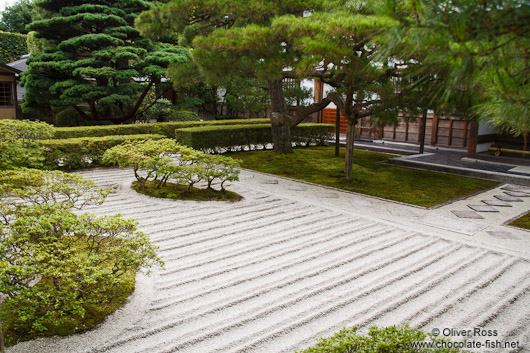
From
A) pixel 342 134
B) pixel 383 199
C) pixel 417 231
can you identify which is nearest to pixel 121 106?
pixel 342 134

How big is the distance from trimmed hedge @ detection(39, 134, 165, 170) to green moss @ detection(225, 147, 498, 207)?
141 inches

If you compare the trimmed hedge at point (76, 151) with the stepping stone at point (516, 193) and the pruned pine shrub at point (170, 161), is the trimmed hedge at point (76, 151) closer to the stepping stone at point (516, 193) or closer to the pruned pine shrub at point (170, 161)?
the pruned pine shrub at point (170, 161)

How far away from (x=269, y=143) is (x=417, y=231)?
8218 mm

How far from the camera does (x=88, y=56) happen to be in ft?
47.0

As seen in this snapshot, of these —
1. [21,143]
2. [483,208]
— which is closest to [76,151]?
[21,143]

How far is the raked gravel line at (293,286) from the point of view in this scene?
3.11 m

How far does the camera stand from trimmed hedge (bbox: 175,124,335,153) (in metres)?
11.5

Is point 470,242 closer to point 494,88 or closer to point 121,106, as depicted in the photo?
point 494,88

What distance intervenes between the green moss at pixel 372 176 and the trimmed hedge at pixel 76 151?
11.8 ft

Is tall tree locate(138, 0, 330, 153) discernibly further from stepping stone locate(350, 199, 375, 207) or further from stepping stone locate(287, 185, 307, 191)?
stepping stone locate(350, 199, 375, 207)

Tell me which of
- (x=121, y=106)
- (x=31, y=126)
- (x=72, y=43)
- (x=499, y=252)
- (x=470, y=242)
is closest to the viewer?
(x=499, y=252)

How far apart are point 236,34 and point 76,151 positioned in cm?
486

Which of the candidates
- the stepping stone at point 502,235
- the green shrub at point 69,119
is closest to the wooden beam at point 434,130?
the stepping stone at point 502,235

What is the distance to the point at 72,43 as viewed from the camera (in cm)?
1276
